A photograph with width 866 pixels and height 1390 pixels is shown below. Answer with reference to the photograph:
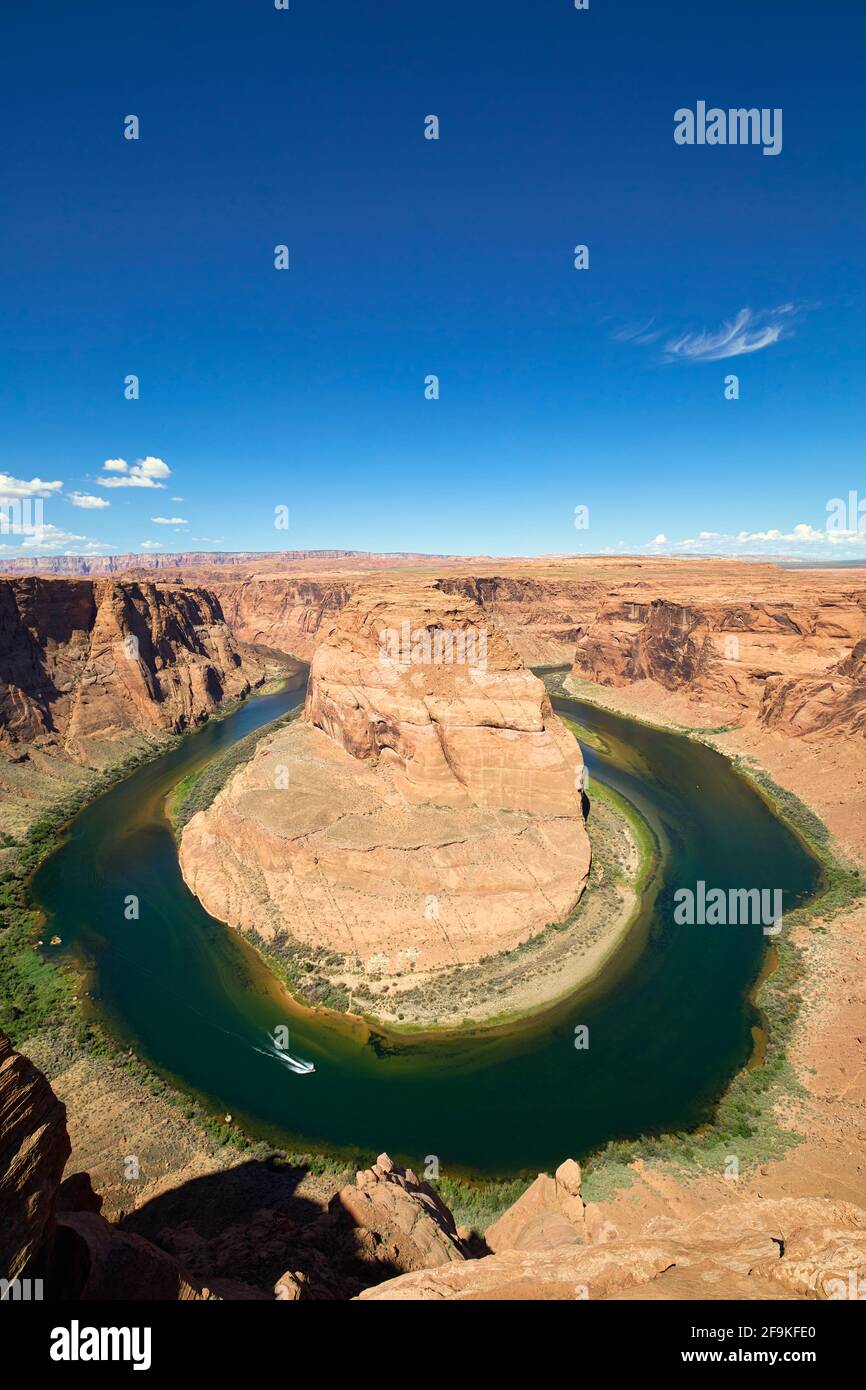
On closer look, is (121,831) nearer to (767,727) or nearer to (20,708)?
(20,708)

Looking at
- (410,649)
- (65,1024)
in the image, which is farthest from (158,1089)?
(410,649)

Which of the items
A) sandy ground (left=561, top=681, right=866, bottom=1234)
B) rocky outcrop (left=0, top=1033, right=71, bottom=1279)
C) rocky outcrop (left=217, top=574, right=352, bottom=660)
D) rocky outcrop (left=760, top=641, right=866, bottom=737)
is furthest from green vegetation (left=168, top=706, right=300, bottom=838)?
rocky outcrop (left=217, top=574, right=352, bottom=660)

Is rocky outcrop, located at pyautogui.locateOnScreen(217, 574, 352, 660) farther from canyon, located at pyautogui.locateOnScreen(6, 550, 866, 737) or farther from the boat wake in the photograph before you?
the boat wake

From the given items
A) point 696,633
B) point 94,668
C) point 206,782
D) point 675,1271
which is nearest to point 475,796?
point 675,1271

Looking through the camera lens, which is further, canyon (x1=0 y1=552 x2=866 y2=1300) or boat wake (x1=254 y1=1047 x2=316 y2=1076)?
boat wake (x1=254 y1=1047 x2=316 y2=1076)

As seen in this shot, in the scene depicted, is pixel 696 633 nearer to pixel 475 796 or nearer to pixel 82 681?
pixel 475 796
